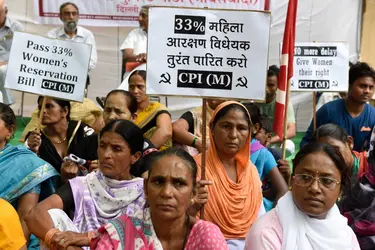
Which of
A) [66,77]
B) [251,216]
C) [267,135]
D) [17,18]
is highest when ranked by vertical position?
[17,18]

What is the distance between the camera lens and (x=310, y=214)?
3.40m

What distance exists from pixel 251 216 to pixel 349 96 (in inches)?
109

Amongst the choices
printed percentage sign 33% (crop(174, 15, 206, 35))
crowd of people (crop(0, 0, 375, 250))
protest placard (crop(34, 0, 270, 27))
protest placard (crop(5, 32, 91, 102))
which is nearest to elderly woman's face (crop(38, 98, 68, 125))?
crowd of people (crop(0, 0, 375, 250))

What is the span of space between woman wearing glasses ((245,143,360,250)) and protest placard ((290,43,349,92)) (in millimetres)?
3906

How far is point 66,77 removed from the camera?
216 inches

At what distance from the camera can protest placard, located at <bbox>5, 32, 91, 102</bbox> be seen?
17.9 feet

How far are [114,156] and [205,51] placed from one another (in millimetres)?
813

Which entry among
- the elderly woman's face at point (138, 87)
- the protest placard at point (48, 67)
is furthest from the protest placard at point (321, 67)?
the protest placard at point (48, 67)

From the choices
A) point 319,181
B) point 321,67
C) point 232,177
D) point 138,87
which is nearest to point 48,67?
point 138,87

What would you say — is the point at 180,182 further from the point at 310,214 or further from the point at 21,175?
the point at 21,175

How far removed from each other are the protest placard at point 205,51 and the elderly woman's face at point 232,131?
0.93 ft

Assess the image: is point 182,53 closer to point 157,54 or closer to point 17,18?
point 157,54

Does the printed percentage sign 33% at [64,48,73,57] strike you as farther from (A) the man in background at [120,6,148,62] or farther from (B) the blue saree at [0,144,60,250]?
(A) the man in background at [120,6,148,62]

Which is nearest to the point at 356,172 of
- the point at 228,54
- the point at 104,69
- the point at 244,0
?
the point at 228,54
